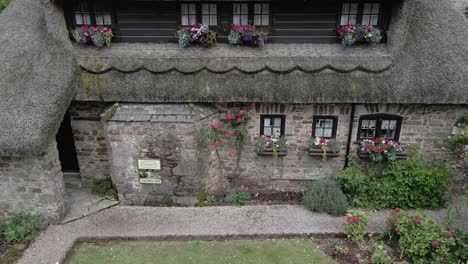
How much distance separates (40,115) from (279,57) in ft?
17.7

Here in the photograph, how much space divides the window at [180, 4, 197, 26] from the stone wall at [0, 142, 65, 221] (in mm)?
4168

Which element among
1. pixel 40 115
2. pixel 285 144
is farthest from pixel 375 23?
pixel 40 115

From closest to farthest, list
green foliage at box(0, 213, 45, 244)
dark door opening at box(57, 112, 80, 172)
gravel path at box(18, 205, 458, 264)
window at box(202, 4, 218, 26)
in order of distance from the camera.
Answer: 1. green foliage at box(0, 213, 45, 244)
2. gravel path at box(18, 205, 458, 264)
3. window at box(202, 4, 218, 26)
4. dark door opening at box(57, 112, 80, 172)

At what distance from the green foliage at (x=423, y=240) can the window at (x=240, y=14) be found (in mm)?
5746

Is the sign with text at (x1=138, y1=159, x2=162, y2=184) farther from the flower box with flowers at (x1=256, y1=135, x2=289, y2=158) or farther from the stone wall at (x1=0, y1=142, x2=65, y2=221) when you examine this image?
the flower box with flowers at (x1=256, y1=135, x2=289, y2=158)

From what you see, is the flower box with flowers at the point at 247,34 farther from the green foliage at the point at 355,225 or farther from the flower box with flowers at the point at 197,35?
the green foliage at the point at 355,225

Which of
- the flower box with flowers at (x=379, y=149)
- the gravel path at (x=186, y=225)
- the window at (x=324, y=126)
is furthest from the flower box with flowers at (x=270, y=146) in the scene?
the flower box with flowers at (x=379, y=149)

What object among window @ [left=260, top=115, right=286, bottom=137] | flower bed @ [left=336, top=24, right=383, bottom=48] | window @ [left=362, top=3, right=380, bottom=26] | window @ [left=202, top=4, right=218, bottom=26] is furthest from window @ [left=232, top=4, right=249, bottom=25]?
window @ [left=362, top=3, right=380, bottom=26]

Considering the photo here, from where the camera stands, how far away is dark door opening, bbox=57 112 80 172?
10367 millimetres

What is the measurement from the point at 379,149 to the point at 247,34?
4259 mm

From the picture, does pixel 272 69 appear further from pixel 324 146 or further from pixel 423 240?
pixel 423 240

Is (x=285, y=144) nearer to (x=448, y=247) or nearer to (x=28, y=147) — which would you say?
(x=448, y=247)

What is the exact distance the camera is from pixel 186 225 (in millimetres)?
9000

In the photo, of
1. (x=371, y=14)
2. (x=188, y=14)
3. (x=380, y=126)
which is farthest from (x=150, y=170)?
(x=371, y=14)
